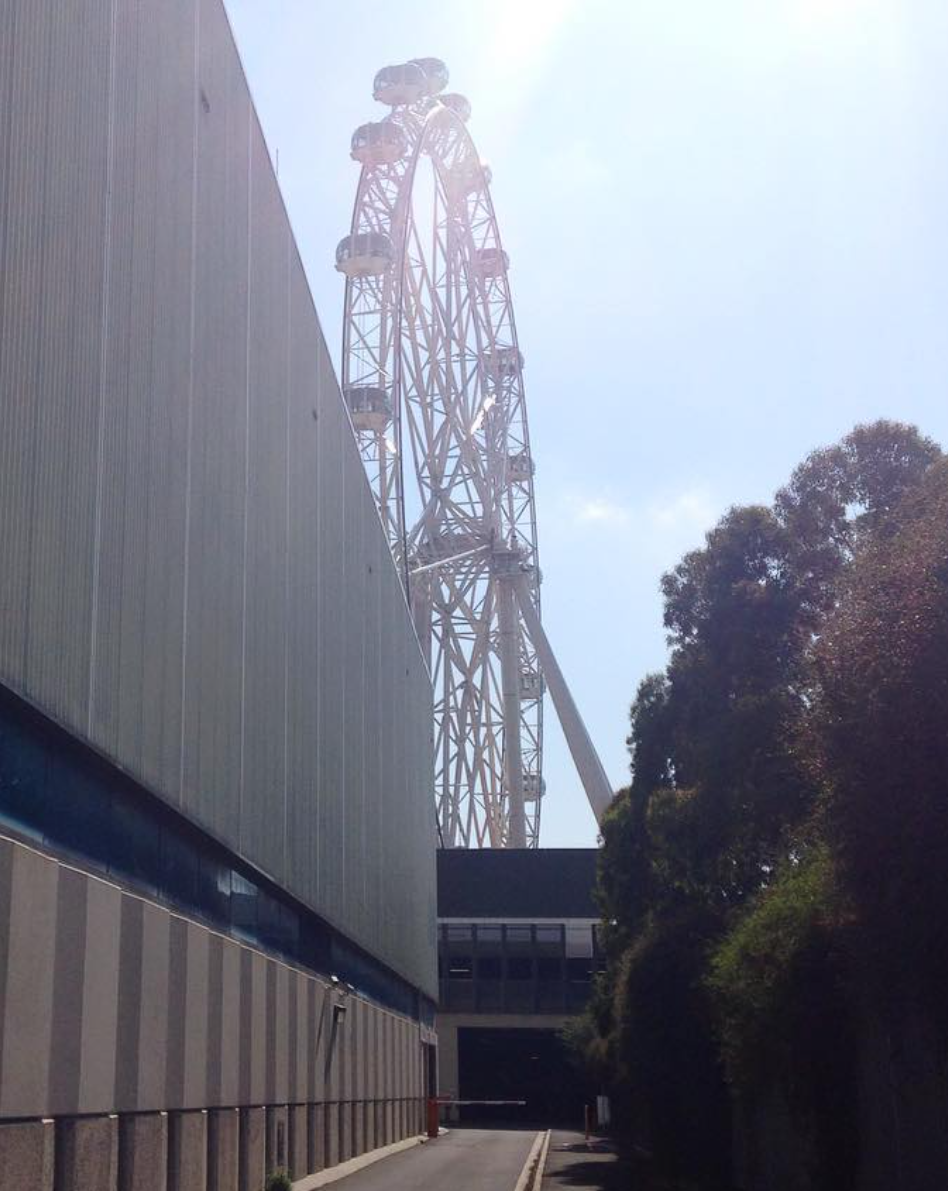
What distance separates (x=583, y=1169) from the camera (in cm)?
3350

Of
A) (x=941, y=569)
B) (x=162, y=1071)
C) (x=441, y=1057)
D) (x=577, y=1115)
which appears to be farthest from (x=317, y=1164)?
(x=577, y=1115)

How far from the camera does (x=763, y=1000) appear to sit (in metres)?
21.0

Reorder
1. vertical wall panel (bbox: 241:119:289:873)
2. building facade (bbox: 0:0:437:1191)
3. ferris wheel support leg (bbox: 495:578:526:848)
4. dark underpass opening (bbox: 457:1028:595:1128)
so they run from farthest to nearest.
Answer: dark underpass opening (bbox: 457:1028:595:1128) < ferris wheel support leg (bbox: 495:578:526:848) < vertical wall panel (bbox: 241:119:289:873) < building facade (bbox: 0:0:437:1191)

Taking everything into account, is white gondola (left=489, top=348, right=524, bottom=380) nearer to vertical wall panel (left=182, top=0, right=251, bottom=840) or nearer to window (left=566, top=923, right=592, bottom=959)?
window (left=566, top=923, right=592, bottom=959)

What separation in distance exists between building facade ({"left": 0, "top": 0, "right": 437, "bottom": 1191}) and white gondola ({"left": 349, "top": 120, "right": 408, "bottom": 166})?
36.1m

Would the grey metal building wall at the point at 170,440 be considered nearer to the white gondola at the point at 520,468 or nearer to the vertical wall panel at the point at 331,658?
the vertical wall panel at the point at 331,658

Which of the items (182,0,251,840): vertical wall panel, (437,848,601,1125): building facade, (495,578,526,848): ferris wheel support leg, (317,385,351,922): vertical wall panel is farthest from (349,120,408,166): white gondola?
(182,0,251,840): vertical wall panel

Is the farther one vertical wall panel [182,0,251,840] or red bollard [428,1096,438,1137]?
red bollard [428,1096,438,1137]

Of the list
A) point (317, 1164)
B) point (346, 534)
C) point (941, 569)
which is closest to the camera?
point (941, 569)

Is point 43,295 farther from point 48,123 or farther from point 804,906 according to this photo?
point 804,906

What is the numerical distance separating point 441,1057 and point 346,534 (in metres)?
38.0

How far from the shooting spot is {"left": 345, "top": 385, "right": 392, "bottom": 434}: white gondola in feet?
199

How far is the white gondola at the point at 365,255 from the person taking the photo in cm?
6184

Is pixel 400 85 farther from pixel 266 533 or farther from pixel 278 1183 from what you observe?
pixel 278 1183
